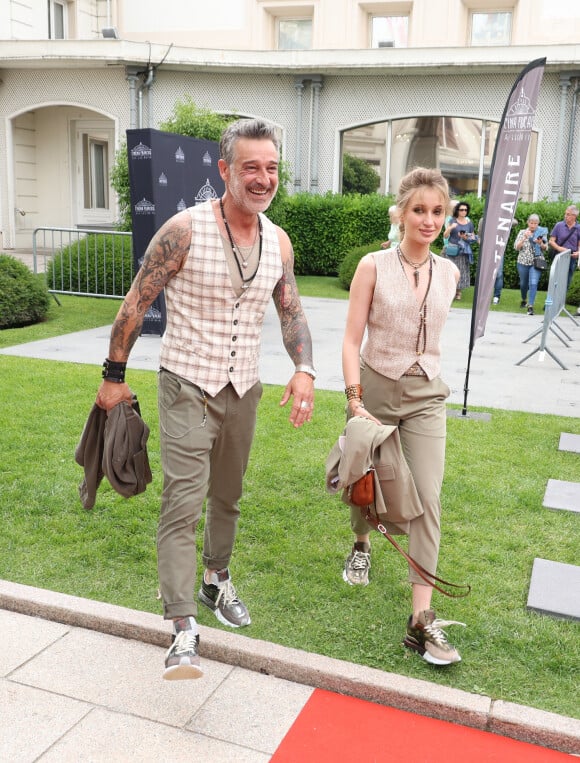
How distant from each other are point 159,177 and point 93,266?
388 centimetres

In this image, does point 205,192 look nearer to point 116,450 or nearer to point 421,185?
point 421,185

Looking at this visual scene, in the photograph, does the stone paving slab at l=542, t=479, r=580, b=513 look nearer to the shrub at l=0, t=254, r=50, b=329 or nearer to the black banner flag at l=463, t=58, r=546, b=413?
the black banner flag at l=463, t=58, r=546, b=413

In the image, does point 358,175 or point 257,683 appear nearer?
point 257,683

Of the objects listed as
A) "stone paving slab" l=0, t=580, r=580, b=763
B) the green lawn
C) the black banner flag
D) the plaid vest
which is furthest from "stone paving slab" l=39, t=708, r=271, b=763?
the black banner flag

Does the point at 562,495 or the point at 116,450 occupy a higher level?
the point at 116,450

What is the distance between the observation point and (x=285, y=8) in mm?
→ 23156

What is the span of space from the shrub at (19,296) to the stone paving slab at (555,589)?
8726 mm

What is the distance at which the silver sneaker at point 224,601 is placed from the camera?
3551 mm

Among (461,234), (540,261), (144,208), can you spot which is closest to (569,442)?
(144,208)

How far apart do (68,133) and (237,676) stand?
2276 cm

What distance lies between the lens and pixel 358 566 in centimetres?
404

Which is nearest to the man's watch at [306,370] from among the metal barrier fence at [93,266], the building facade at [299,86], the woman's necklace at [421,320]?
the woman's necklace at [421,320]

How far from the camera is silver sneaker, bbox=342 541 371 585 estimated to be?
4008 mm

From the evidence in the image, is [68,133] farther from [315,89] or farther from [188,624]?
[188,624]
